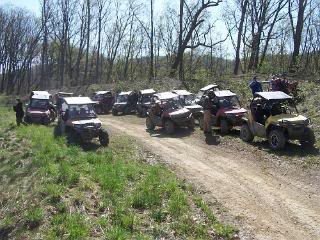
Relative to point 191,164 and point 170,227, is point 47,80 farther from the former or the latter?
point 170,227

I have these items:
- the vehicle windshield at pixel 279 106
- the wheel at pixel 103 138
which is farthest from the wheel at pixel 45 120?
the vehicle windshield at pixel 279 106

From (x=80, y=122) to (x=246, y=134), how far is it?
6367 mm

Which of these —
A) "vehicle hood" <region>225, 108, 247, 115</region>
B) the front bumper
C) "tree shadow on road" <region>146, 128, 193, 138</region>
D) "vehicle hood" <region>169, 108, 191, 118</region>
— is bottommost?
"tree shadow on road" <region>146, 128, 193, 138</region>

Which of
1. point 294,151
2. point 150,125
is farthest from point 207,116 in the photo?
point 294,151

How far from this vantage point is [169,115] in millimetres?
20031

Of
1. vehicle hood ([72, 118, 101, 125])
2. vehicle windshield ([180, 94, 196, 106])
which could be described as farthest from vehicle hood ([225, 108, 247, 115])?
vehicle hood ([72, 118, 101, 125])

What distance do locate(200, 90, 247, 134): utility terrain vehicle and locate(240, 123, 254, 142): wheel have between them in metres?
1.44

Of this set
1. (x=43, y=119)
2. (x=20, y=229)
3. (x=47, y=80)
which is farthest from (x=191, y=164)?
(x=47, y=80)

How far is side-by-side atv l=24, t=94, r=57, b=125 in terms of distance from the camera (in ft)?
78.6

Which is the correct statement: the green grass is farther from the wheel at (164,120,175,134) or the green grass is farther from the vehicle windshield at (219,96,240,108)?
the vehicle windshield at (219,96,240,108)

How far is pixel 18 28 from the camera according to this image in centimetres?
6400

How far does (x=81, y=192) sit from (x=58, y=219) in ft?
5.04

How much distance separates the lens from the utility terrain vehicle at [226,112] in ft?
60.9

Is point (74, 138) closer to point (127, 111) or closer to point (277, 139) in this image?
point (277, 139)
